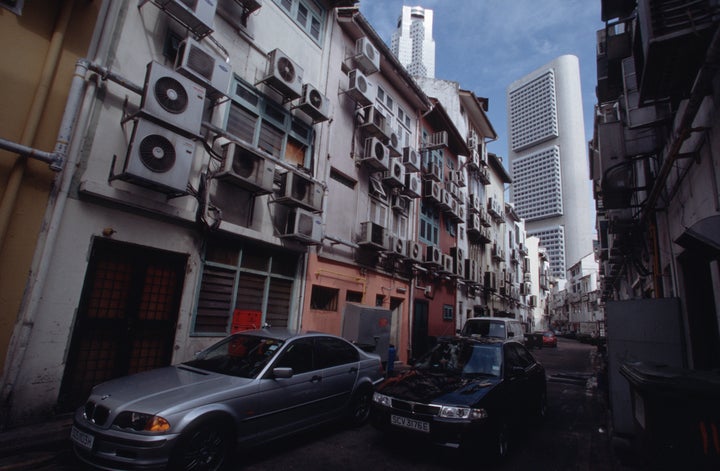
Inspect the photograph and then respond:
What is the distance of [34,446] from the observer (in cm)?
453

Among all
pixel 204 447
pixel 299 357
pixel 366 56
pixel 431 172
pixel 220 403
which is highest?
pixel 366 56

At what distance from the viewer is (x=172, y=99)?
6715mm

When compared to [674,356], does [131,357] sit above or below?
below

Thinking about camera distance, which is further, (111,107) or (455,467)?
(111,107)

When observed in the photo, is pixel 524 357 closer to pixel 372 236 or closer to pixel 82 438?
pixel 372 236

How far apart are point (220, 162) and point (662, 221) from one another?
10100mm

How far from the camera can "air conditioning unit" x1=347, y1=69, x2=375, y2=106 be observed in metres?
12.2

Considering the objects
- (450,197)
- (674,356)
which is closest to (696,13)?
(674,356)

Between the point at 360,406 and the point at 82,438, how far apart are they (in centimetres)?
390

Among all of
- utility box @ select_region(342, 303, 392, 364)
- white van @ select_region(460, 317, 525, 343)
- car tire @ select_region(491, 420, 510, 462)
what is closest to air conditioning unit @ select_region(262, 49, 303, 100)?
utility box @ select_region(342, 303, 392, 364)

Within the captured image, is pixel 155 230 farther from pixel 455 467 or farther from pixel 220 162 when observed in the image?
pixel 455 467

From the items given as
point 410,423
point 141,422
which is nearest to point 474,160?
point 410,423

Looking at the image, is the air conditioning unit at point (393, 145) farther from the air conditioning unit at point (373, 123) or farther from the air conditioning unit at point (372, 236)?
the air conditioning unit at point (372, 236)

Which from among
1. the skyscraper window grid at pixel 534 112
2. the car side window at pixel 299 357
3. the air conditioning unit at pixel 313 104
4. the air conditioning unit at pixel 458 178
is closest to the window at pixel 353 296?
the air conditioning unit at pixel 313 104
